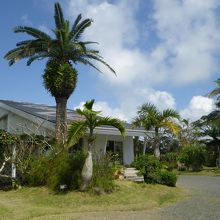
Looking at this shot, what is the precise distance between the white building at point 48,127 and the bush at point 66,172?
6185mm

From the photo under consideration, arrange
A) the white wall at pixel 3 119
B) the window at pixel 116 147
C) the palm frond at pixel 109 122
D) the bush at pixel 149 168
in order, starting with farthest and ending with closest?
the white wall at pixel 3 119 < the window at pixel 116 147 < the bush at pixel 149 168 < the palm frond at pixel 109 122

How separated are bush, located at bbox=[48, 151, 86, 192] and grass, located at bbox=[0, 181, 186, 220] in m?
0.49

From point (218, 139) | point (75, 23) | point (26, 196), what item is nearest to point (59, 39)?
point (75, 23)

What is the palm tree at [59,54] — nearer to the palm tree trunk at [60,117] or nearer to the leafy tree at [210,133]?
the palm tree trunk at [60,117]

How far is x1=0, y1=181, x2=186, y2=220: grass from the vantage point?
42.0ft

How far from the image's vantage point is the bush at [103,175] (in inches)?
624

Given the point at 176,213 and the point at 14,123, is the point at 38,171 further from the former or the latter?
the point at 14,123

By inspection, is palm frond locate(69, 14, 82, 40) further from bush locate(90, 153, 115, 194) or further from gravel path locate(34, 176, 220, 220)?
gravel path locate(34, 176, 220, 220)

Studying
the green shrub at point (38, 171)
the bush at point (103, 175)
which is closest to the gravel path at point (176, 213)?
→ the bush at point (103, 175)

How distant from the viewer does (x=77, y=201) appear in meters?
14.5

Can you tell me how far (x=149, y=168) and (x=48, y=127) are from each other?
7.10 meters

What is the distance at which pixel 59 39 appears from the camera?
21.0 metres

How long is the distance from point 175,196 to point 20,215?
672 cm

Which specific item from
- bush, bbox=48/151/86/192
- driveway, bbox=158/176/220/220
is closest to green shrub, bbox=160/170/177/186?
driveway, bbox=158/176/220/220
